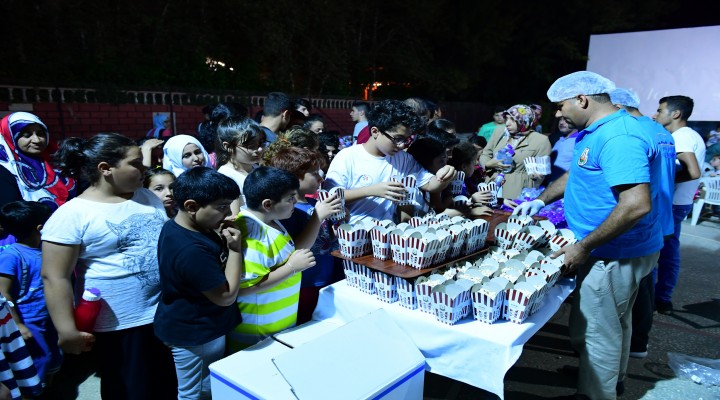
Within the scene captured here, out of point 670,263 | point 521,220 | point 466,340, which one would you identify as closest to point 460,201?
point 521,220

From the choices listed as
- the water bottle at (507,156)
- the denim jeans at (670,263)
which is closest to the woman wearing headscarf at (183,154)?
the water bottle at (507,156)

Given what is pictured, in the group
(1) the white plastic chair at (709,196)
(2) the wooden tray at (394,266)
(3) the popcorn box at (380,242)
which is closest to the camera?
(2) the wooden tray at (394,266)

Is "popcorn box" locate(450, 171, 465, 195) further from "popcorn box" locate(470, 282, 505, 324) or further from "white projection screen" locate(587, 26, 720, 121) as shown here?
"white projection screen" locate(587, 26, 720, 121)

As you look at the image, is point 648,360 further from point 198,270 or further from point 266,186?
point 198,270

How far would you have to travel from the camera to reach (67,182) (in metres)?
3.19

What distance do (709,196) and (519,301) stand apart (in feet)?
24.8

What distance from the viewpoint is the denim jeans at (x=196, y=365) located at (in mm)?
1857

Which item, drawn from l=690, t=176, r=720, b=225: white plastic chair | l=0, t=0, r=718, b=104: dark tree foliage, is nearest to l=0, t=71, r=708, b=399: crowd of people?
l=690, t=176, r=720, b=225: white plastic chair

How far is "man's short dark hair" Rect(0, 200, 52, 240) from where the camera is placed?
230cm

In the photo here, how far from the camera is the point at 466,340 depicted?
1.85m

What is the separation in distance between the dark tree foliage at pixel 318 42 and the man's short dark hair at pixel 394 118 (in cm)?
770

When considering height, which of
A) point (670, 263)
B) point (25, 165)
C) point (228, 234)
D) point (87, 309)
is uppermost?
point (25, 165)

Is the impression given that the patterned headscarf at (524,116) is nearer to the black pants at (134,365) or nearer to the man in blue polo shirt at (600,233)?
the man in blue polo shirt at (600,233)

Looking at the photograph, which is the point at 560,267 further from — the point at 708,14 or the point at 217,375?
the point at 708,14
